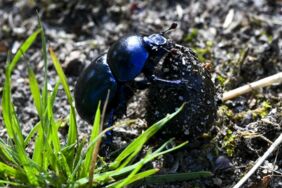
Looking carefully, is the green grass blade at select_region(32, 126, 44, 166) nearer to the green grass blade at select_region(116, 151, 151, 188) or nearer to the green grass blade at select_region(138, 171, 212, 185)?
the green grass blade at select_region(116, 151, 151, 188)

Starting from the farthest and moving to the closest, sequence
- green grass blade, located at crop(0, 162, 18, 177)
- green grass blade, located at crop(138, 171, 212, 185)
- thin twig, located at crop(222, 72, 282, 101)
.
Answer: thin twig, located at crop(222, 72, 282, 101) < green grass blade, located at crop(138, 171, 212, 185) < green grass blade, located at crop(0, 162, 18, 177)

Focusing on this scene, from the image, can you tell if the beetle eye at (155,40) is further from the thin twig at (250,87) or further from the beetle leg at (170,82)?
the thin twig at (250,87)

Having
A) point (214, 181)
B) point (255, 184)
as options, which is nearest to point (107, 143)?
point (214, 181)

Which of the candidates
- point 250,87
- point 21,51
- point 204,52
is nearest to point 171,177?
point 250,87

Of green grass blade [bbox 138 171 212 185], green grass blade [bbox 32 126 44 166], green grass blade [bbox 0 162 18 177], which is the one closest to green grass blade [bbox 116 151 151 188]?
green grass blade [bbox 138 171 212 185]

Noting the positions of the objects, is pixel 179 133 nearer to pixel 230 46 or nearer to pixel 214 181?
pixel 214 181

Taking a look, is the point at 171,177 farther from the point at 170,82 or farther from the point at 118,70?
the point at 118,70

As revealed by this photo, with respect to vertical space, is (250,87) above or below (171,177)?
above
